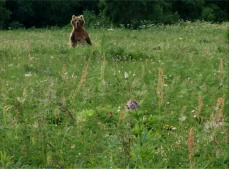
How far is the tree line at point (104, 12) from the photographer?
29.5 metres

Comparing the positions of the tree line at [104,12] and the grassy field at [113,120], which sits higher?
the grassy field at [113,120]

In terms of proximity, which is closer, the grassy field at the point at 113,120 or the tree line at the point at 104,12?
the grassy field at the point at 113,120

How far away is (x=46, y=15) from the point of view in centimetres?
3550

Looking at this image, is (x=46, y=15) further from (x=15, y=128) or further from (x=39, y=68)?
(x=15, y=128)

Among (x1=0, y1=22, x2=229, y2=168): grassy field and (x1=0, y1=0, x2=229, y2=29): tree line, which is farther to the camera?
(x1=0, y1=0, x2=229, y2=29): tree line

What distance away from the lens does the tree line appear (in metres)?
29.5

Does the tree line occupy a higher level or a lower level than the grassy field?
lower

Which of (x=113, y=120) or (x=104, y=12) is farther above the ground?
(x=113, y=120)

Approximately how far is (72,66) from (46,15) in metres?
29.1

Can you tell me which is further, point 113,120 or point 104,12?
point 104,12

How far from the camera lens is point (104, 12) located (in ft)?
99.1

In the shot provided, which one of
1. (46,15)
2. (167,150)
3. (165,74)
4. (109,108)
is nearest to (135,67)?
(165,74)

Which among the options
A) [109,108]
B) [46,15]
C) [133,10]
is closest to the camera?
[109,108]

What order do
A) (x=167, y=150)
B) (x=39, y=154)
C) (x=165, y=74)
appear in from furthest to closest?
(x=165, y=74)
(x=167, y=150)
(x=39, y=154)
